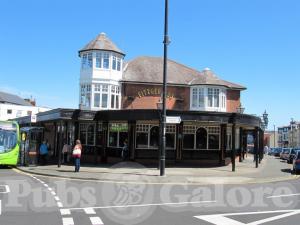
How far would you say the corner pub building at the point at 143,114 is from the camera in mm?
30000

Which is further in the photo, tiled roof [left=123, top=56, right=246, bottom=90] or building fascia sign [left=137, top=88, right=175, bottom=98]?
tiled roof [left=123, top=56, right=246, bottom=90]

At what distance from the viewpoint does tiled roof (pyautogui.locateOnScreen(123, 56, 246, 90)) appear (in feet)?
142

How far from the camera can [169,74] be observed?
149ft

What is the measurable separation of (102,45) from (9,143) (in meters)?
13.8

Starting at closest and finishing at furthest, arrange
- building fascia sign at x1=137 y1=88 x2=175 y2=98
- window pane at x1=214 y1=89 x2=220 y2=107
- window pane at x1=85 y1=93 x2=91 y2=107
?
window pane at x1=85 y1=93 x2=91 y2=107 → building fascia sign at x1=137 y1=88 x2=175 y2=98 → window pane at x1=214 y1=89 x2=220 y2=107

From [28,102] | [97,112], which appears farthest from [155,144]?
[28,102]

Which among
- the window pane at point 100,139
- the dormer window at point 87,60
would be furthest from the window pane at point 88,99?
the window pane at point 100,139

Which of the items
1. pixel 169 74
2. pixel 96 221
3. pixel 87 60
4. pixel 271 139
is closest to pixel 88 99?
pixel 87 60

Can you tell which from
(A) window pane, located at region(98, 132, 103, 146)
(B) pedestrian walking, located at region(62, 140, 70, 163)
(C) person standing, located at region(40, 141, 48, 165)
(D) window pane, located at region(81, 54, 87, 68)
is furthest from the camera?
(D) window pane, located at region(81, 54, 87, 68)

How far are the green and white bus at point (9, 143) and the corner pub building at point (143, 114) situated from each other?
2.69 metres

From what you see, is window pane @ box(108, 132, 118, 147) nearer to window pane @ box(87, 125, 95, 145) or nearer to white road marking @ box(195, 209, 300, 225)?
window pane @ box(87, 125, 95, 145)

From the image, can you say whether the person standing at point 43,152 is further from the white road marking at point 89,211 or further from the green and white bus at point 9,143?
the white road marking at point 89,211

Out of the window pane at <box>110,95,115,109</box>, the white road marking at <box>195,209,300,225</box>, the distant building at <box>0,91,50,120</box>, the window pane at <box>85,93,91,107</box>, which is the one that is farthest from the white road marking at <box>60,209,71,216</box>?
the distant building at <box>0,91,50,120</box>

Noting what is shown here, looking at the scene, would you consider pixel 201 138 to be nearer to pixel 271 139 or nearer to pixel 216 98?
pixel 216 98
